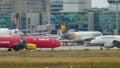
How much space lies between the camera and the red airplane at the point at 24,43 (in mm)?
113050

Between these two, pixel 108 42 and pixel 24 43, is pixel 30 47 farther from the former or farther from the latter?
pixel 108 42

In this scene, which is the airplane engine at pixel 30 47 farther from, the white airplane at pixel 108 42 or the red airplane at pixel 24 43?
the white airplane at pixel 108 42

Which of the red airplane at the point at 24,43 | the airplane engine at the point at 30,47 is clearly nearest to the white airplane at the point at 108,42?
the red airplane at the point at 24,43

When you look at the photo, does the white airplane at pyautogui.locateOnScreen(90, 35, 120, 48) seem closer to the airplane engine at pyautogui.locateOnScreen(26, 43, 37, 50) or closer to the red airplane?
the red airplane

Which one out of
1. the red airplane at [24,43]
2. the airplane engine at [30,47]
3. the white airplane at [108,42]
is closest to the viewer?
the red airplane at [24,43]

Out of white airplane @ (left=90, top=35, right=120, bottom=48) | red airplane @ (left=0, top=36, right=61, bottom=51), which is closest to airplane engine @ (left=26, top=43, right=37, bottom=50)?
red airplane @ (left=0, top=36, right=61, bottom=51)

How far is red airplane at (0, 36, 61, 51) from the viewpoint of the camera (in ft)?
371

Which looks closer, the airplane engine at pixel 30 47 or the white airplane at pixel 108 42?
the airplane engine at pixel 30 47

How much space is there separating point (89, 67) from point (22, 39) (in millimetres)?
53686

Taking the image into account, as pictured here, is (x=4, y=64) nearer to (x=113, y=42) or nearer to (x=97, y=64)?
(x=97, y=64)

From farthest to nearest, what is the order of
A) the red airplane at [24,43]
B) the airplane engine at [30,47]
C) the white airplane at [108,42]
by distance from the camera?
1. the white airplane at [108,42]
2. the airplane engine at [30,47]
3. the red airplane at [24,43]

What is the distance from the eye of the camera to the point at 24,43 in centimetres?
11306

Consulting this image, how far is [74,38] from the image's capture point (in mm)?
190250

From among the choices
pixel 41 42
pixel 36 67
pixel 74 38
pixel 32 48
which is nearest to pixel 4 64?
pixel 36 67
